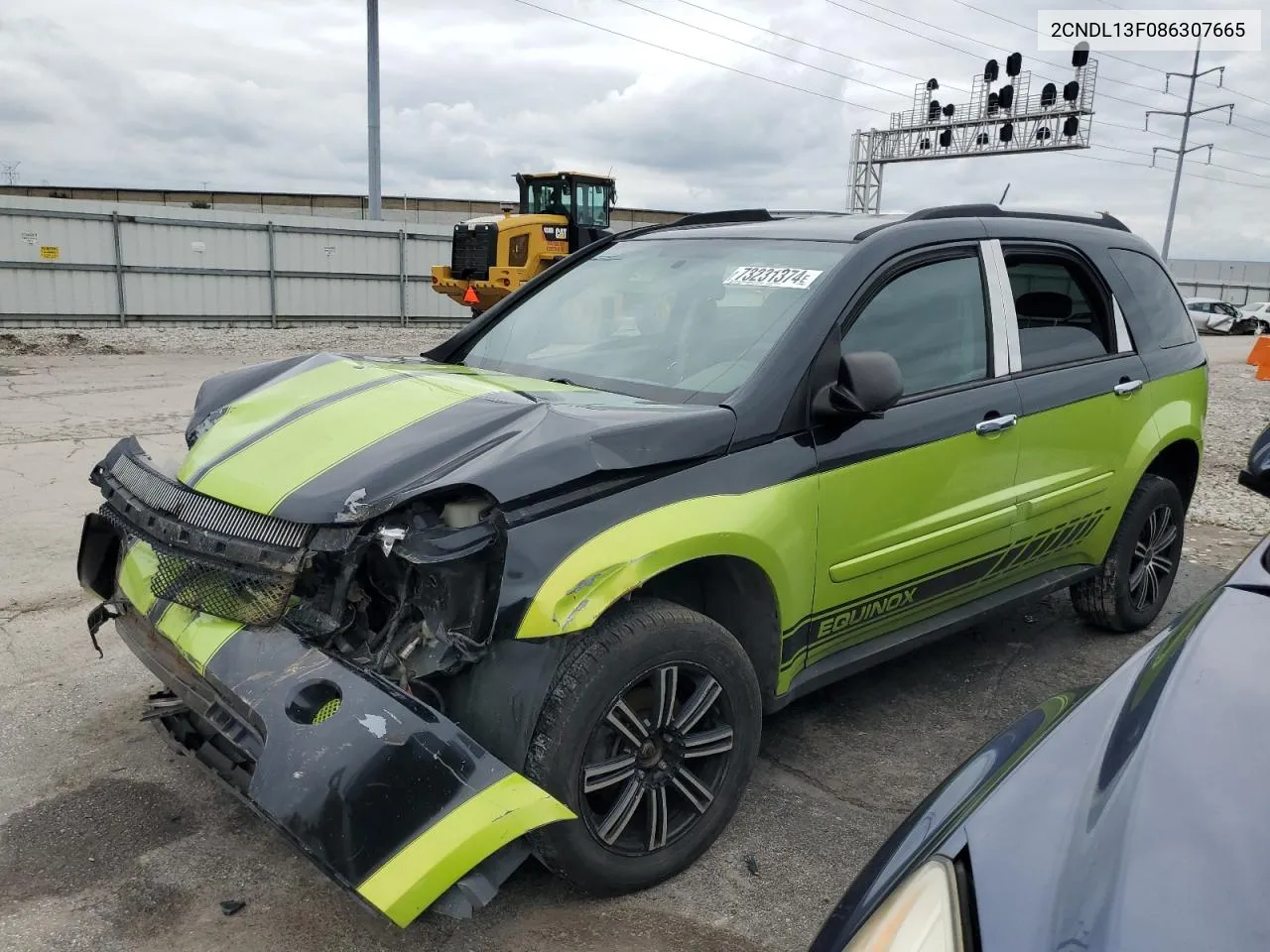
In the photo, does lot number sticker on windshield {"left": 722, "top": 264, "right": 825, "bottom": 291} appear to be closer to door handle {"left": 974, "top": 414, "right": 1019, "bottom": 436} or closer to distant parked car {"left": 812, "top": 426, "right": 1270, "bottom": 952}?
door handle {"left": 974, "top": 414, "right": 1019, "bottom": 436}

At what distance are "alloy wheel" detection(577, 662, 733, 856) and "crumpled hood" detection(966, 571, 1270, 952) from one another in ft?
3.50

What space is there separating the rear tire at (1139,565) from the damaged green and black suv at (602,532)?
506 mm

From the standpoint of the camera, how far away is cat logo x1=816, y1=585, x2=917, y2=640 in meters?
3.10

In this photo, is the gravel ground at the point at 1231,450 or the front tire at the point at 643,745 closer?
the front tire at the point at 643,745

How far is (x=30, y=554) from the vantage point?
A: 17.1 ft

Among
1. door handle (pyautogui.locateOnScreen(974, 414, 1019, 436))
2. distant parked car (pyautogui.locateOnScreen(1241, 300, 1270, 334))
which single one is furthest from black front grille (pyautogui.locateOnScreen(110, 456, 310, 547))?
distant parked car (pyautogui.locateOnScreen(1241, 300, 1270, 334))

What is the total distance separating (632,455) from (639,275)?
1420 millimetres

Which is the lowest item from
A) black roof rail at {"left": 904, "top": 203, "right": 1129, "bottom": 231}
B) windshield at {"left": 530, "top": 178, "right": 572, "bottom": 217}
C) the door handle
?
the door handle

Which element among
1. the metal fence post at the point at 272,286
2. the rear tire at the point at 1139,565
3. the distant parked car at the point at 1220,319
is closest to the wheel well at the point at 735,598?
the rear tire at the point at 1139,565

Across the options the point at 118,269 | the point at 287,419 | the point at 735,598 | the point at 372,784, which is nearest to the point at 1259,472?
the point at 735,598

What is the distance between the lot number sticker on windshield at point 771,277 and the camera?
322 cm

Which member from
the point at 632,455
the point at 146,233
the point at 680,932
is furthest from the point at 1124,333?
the point at 146,233

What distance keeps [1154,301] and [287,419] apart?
3.79 meters

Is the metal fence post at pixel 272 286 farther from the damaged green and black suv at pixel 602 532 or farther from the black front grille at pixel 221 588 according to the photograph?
the black front grille at pixel 221 588
